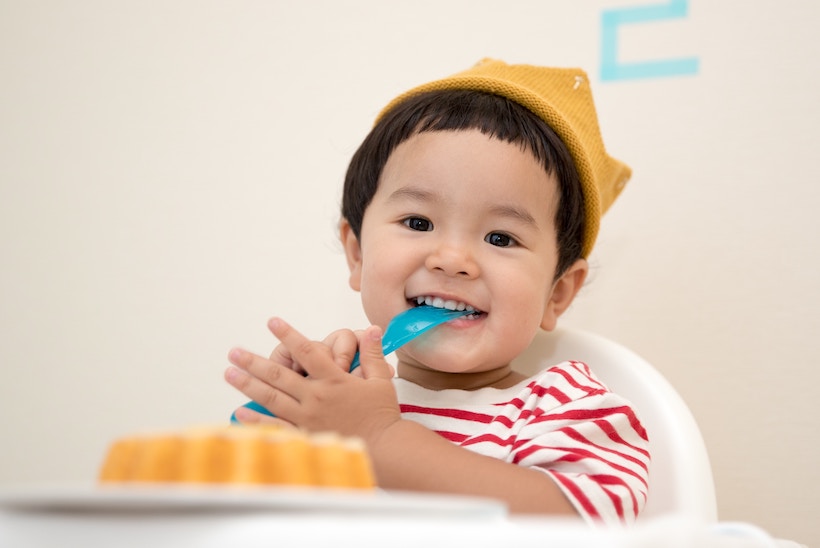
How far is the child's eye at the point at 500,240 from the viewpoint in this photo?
0.87m

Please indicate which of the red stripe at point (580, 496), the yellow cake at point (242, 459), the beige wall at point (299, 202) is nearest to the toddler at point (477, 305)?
the red stripe at point (580, 496)

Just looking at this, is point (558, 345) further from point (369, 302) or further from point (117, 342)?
point (117, 342)

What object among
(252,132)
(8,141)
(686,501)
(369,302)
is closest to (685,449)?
(686,501)

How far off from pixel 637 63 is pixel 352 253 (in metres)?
0.47

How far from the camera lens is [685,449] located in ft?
2.56

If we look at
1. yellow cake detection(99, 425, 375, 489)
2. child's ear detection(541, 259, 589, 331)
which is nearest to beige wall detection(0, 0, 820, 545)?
child's ear detection(541, 259, 589, 331)

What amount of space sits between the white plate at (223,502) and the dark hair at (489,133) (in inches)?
23.2

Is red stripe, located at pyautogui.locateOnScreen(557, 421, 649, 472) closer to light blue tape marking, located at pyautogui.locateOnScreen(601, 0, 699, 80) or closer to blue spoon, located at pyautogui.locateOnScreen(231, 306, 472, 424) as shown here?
blue spoon, located at pyautogui.locateOnScreen(231, 306, 472, 424)

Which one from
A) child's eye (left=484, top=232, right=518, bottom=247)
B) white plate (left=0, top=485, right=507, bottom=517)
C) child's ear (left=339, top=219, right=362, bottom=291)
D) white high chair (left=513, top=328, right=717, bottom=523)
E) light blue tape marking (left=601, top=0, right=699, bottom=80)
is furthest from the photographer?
light blue tape marking (left=601, top=0, right=699, bottom=80)

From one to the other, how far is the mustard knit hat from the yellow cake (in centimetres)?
59

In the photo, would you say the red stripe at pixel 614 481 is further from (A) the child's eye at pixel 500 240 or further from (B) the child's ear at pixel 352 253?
(B) the child's ear at pixel 352 253

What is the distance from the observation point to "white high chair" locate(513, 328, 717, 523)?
761 mm

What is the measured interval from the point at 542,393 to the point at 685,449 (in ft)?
0.46

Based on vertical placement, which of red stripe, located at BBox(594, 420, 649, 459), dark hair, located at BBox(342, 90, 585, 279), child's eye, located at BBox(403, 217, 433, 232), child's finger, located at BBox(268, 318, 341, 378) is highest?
dark hair, located at BBox(342, 90, 585, 279)
